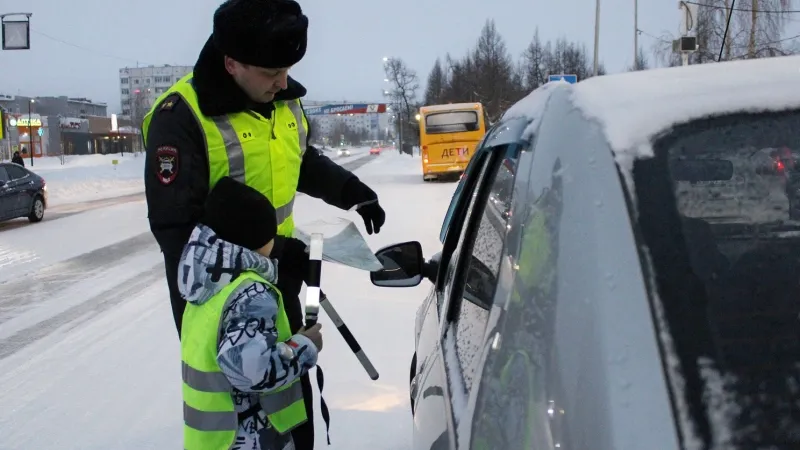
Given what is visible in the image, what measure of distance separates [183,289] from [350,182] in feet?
3.32

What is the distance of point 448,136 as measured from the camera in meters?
24.7

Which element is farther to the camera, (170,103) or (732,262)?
(170,103)

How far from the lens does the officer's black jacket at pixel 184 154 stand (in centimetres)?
213

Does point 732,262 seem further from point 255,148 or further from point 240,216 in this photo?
point 255,148

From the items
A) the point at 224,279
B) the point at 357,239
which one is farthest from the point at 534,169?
the point at 357,239

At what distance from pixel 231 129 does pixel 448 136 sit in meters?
22.7

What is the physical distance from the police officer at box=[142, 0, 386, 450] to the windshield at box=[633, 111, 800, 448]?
1423 millimetres

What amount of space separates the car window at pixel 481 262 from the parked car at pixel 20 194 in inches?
587

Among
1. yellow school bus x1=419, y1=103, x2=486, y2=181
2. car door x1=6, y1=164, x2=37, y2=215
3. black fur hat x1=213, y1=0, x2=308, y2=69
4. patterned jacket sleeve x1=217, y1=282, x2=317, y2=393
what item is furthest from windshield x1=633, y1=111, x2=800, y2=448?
yellow school bus x1=419, y1=103, x2=486, y2=181

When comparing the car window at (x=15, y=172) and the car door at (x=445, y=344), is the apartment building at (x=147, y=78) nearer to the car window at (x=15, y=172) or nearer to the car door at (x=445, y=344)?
the car window at (x=15, y=172)

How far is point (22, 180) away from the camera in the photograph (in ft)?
51.3

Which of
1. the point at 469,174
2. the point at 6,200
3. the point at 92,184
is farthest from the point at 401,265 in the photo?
the point at 92,184

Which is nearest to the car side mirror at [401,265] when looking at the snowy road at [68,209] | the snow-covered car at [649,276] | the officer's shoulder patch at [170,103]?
the officer's shoulder patch at [170,103]

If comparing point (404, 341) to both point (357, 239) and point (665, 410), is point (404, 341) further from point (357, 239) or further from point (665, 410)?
point (665, 410)
